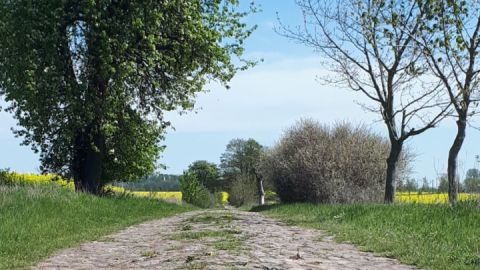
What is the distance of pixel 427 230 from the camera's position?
1067 centimetres

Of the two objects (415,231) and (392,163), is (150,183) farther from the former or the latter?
(415,231)

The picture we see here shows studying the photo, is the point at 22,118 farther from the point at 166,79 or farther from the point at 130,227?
the point at 130,227

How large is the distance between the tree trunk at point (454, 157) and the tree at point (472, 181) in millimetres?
314

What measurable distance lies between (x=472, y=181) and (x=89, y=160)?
14192 millimetres

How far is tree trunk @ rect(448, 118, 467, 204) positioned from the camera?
15578 millimetres

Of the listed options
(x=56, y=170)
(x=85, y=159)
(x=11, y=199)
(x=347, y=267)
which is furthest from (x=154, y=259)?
(x=56, y=170)

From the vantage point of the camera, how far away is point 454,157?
15.9 meters

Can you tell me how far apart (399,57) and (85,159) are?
12.6 meters

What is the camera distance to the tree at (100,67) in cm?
1911

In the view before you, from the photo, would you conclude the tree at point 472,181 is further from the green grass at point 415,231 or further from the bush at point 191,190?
the bush at point 191,190

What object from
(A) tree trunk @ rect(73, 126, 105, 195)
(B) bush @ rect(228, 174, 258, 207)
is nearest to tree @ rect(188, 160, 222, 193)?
(B) bush @ rect(228, 174, 258, 207)

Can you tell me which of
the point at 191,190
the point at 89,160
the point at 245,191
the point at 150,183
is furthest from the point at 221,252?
the point at 150,183

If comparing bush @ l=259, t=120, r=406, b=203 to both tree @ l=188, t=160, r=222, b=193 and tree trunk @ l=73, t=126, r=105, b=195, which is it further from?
tree @ l=188, t=160, r=222, b=193

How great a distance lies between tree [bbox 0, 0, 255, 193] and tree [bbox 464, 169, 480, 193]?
407 inches
